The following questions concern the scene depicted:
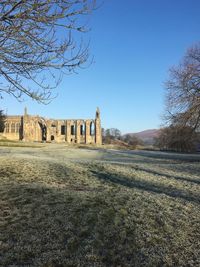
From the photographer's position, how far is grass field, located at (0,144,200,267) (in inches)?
197

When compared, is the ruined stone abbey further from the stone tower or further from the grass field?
the grass field

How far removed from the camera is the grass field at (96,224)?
500 centimetres

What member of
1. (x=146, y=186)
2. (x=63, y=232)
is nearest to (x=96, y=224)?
(x=63, y=232)

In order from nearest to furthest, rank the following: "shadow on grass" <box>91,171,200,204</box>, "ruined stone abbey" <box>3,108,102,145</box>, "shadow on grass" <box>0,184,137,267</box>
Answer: "shadow on grass" <box>0,184,137,267</box>
"shadow on grass" <box>91,171,200,204</box>
"ruined stone abbey" <box>3,108,102,145</box>

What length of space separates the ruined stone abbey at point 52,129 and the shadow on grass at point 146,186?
61460 millimetres

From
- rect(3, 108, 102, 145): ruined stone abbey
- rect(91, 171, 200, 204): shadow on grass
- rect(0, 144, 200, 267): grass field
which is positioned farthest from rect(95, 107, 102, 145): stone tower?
rect(0, 144, 200, 267): grass field

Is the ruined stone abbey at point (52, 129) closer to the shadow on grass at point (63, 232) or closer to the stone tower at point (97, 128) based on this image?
the stone tower at point (97, 128)

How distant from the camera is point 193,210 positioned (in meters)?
7.71

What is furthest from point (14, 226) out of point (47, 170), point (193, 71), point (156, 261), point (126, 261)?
point (193, 71)

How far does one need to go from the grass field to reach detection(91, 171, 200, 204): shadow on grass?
1.3 inches

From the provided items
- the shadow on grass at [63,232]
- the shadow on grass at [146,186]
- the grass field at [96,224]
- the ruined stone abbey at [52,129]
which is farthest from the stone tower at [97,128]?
the shadow on grass at [63,232]

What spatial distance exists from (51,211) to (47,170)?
234 inches

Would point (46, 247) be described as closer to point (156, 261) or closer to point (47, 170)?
point (156, 261)

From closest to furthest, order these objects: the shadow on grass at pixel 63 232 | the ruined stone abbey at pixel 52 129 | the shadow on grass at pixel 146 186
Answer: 1. the shadow on grass at pixel 63 232
2. the shadow on grass at pixel 146 186
3. the ruined stone abbey at pixel 52 129
